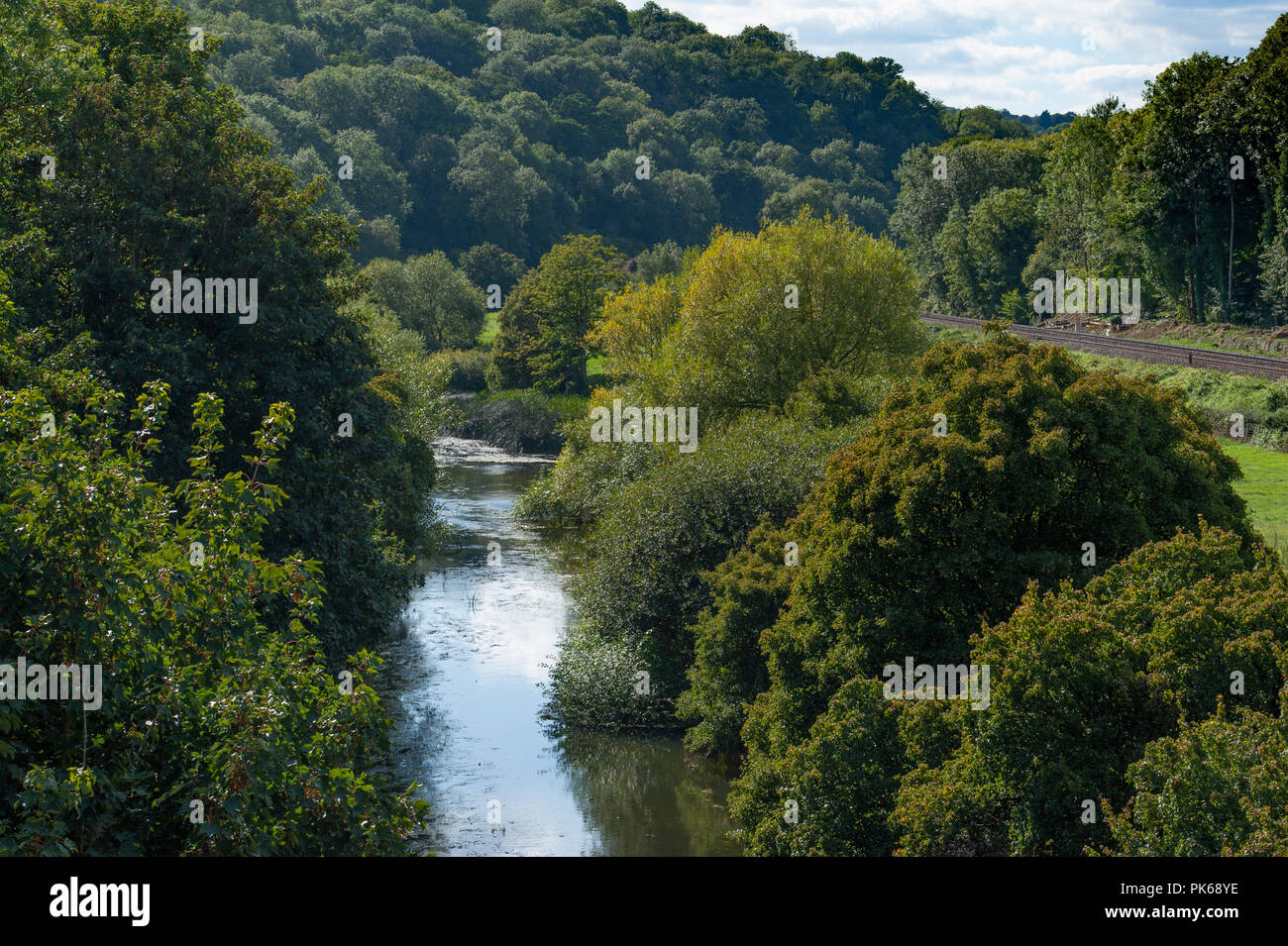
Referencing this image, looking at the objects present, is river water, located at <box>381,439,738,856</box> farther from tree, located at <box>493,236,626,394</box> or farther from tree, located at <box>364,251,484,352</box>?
tree, located at <box>364,251,484,352</box>

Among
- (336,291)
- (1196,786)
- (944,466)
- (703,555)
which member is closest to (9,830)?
(1196,786)

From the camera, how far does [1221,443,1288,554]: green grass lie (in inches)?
1345

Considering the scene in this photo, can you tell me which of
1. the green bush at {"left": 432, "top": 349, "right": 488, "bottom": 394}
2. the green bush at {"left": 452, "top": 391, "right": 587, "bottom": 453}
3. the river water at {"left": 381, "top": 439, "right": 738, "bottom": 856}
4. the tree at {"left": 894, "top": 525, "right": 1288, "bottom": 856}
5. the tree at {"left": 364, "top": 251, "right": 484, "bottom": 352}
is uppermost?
the tree at {"left": 364, "top": 251, "right": 484, "bottom": 352}

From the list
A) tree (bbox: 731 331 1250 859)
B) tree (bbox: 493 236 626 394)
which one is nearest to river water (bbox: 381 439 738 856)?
tree (bbox: 731 331 1250 859)

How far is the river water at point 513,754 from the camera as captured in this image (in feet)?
79.7

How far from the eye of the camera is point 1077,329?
257 ft

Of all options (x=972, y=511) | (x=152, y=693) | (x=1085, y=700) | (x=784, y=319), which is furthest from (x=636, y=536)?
(x=152, y=693)

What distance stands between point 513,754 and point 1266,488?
90.4ft

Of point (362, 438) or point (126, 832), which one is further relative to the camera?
point (362, 438)

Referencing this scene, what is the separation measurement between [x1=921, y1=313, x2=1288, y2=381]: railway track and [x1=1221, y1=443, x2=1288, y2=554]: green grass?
8318mm

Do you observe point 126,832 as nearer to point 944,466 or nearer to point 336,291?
point 944,466

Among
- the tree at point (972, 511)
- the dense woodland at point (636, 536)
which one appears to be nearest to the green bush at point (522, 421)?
the dense woodland at point (636, 536)

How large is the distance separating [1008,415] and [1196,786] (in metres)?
9.55
